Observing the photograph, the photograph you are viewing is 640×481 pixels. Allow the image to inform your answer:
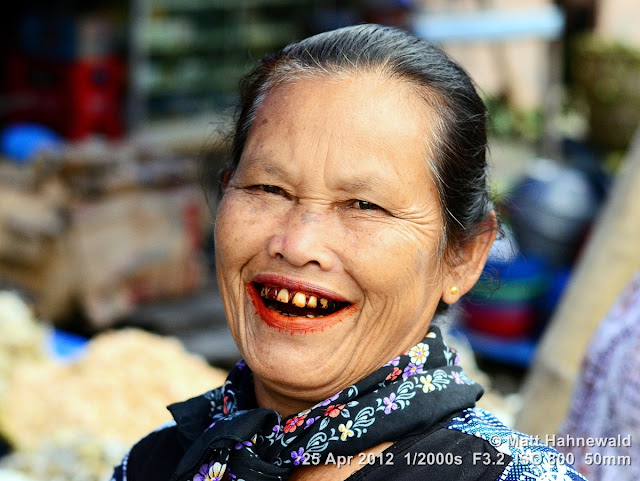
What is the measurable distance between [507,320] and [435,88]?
4.34m

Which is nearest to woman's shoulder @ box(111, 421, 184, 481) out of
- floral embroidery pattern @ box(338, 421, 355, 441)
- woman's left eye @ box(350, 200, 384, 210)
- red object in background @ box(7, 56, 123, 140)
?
floral embroidery pattern @ box(338, 421, 355, 441)

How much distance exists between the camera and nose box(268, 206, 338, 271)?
1.31 metres

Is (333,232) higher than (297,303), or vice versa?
(333,232)

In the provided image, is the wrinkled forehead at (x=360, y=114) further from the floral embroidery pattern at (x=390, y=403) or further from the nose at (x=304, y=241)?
the floral embroidery pattern at (x=390, y=403)

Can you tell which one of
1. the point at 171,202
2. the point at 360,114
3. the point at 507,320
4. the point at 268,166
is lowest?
the point at 507,320

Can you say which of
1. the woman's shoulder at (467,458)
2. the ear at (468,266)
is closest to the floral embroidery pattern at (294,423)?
the woman's shoulder at (467,458)

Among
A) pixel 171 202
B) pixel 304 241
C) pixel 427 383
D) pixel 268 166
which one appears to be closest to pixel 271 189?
pixel 268 166

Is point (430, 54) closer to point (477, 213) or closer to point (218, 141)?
point (477, 213)

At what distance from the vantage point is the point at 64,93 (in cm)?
717

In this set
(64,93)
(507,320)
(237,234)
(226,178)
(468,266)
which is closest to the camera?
(237,234)

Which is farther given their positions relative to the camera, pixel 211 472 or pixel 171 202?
pixel 171 202

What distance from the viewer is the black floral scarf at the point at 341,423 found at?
1.32 m

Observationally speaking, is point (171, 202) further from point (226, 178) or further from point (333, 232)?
point (333, 232)

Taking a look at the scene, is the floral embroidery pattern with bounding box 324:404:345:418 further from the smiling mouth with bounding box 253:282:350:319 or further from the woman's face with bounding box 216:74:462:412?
the smiling mouth with bounding box 253:282:350:319
